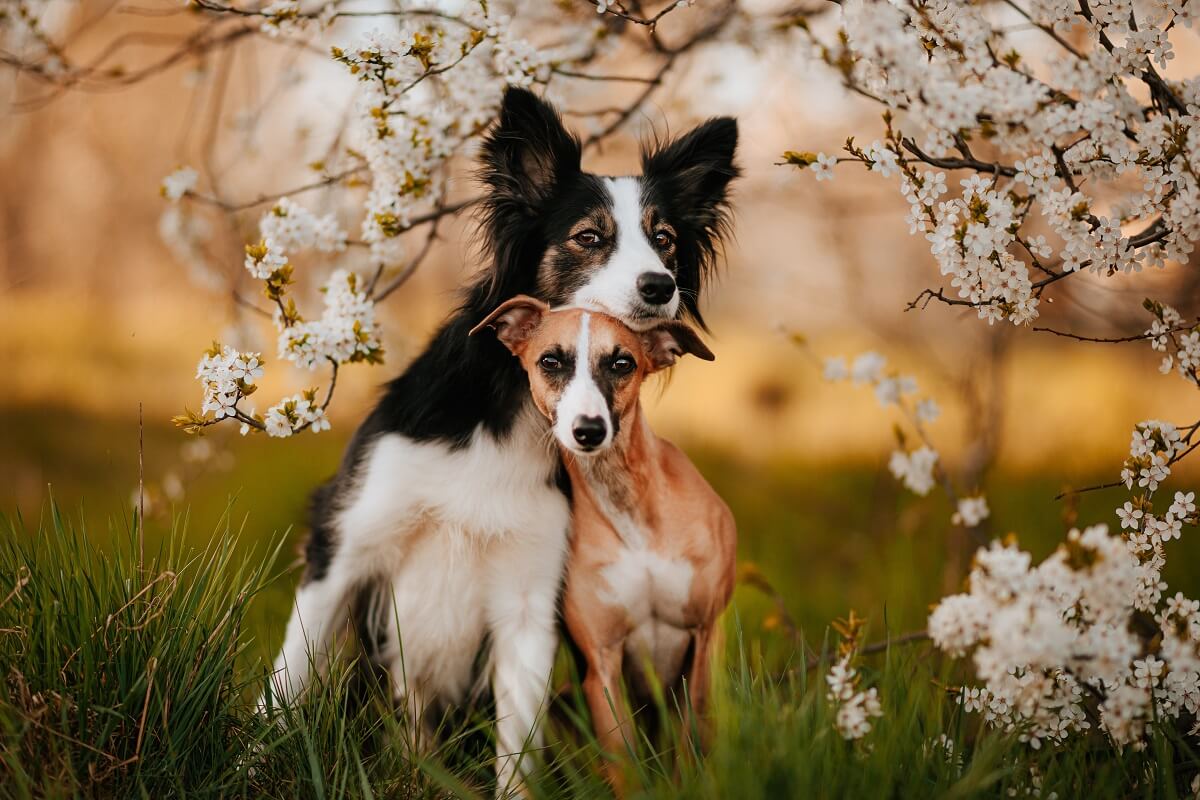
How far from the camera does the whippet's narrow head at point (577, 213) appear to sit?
316cm

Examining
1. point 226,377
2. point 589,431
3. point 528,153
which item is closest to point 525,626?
point 589,431

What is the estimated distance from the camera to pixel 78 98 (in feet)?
28.5

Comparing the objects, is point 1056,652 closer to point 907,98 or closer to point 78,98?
point 907,98

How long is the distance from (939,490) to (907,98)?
466 cm

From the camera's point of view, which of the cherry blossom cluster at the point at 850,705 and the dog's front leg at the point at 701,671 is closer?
the cherry blossom cluster at the point at 850,705

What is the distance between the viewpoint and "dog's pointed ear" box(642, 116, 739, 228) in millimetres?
3480

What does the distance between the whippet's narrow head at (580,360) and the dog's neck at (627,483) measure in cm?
6

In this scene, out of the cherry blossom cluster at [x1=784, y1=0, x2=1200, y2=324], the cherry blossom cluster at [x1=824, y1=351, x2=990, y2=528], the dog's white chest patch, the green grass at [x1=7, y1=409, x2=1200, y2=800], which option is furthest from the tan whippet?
the cherry blossom cluster at [x1=824, y1=351, x2=990, y2=528]

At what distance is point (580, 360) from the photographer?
2.99 m

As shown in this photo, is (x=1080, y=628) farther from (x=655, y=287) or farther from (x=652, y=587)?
(x=655, y=287)

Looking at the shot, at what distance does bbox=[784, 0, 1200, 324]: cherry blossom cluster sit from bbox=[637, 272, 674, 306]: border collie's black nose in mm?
505

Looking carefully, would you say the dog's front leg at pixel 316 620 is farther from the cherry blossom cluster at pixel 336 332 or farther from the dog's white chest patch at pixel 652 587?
the dog's white chest patch at pixel 652 587

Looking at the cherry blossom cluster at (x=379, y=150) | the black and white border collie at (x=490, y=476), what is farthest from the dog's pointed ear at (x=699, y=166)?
the cherry blossom cluster at (x=379, y=150)

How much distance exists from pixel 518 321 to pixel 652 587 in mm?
901
